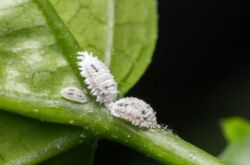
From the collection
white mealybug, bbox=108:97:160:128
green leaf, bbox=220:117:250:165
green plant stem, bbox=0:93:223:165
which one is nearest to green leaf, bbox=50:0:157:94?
white mealybug, bbox=108:97:160:128

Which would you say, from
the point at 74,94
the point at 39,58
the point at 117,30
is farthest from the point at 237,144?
the point at 39,58

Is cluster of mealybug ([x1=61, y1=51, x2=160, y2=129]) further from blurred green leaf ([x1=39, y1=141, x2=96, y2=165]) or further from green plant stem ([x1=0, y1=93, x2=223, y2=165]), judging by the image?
blurred green leaf ([x1=39, y1=141, x2=96, y2=165])

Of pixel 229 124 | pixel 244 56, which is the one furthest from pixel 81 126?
pixel 244 56

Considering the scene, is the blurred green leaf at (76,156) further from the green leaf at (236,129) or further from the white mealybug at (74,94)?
the green leaf at (236,129)

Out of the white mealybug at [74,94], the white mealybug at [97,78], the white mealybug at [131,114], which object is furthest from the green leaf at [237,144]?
the white mealybug at [74,94]

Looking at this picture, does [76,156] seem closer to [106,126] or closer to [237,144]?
[106,126]

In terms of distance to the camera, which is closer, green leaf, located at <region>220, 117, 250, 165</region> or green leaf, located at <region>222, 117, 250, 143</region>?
green leaf, located at <region>220, 117, 250, 165</region>
